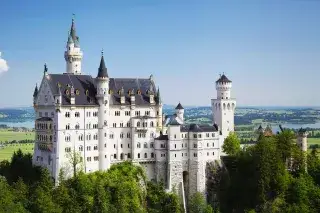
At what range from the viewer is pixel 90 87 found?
88.1 metres

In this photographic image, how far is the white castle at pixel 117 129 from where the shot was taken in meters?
83.2

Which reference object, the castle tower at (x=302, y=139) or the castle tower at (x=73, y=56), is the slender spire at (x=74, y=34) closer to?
the castle tower at (x=73, y=56)

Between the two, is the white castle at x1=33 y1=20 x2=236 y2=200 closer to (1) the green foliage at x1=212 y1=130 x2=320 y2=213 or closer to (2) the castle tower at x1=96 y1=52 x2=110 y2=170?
(2) the castle tower at x1=96 y1=52 x2=110 y2=170

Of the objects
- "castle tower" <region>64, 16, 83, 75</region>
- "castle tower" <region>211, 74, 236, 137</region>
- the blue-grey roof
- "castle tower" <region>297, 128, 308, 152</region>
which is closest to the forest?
"castle tower" <region>297, 128, 308, 152</region>

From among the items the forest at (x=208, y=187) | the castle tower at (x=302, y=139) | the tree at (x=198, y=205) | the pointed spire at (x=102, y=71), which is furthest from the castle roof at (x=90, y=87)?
the castle tower at (x=302, y=139)

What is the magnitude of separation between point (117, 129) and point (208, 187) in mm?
18668

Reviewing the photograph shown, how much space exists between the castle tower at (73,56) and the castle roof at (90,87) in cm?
890

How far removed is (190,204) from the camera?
3588 inches

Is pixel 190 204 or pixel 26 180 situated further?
pixel 190 204

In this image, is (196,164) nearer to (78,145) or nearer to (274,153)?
(274,153)

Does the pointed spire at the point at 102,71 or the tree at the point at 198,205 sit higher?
the pointed spire at the point at 102,71

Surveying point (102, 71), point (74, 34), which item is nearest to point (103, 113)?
point (102, 71)

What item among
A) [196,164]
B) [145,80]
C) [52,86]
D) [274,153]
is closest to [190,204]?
[196,164]

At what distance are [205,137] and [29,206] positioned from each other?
3158 centimetres
